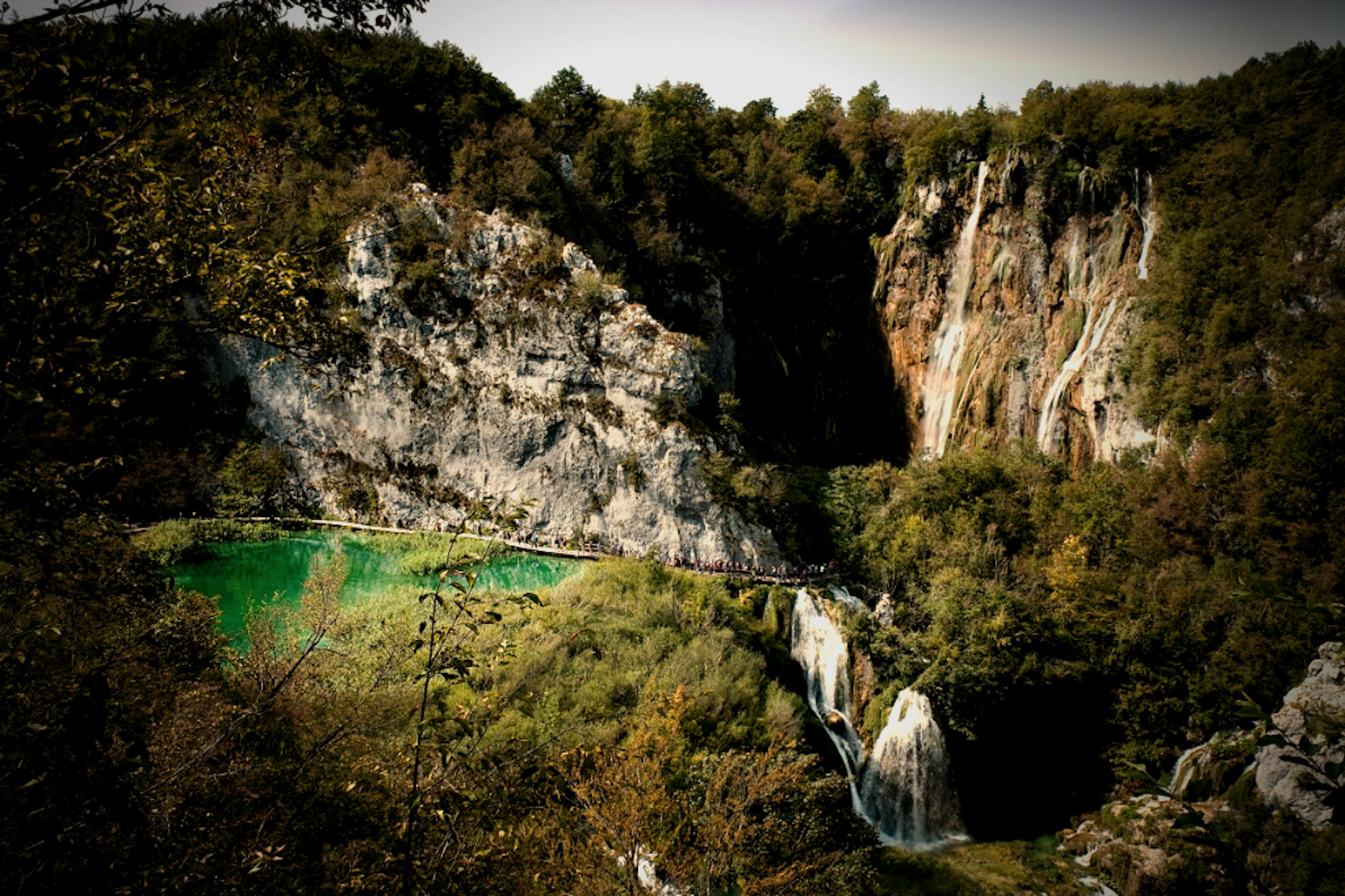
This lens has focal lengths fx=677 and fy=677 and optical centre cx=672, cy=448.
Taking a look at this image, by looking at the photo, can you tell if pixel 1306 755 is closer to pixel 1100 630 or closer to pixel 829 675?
pixel 829 675

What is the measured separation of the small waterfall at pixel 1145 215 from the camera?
27.0 m

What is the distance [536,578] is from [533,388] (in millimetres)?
9181

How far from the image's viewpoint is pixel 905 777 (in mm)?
16594

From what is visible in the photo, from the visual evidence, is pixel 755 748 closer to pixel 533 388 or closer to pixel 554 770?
pixel 554 770

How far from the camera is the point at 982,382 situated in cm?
3120

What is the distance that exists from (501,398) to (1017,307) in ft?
77.3

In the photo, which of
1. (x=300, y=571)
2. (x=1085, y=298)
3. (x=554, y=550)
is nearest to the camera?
(x=300, y=571)

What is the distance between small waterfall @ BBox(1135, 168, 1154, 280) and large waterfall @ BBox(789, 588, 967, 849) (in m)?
20.7

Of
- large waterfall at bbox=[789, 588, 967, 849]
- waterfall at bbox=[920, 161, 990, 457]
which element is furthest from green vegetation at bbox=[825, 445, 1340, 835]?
waterfall at bbox=[920, 161, 990, 457]

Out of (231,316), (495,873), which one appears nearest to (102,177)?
(231,316)

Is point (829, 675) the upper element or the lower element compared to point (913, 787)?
upper

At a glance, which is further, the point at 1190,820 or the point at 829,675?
the point at 829,675

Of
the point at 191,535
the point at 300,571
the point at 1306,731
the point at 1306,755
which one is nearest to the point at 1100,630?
the point at 1306,731

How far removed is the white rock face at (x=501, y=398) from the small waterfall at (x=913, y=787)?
34.8 ft
